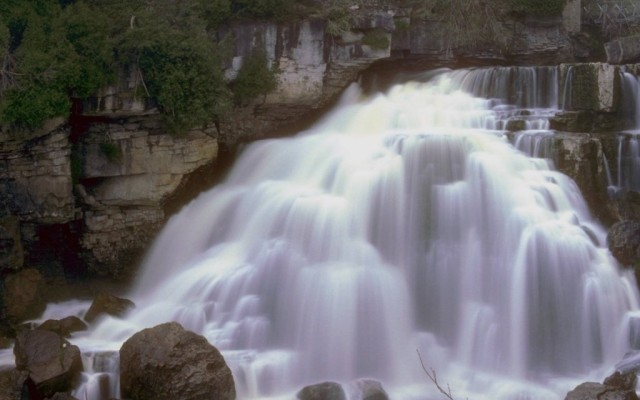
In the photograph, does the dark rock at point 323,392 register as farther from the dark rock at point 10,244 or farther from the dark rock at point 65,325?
the dark rock at point 10,244

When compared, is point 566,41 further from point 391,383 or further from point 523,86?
point 391,383

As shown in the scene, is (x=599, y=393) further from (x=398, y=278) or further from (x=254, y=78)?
(x=254, y=78)

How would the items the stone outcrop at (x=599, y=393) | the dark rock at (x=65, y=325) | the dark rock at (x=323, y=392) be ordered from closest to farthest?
the stone outcrop at (x=599, y=393) → the dark rock at (x=323, y=392) → the dark rock at (x=65, y=325)

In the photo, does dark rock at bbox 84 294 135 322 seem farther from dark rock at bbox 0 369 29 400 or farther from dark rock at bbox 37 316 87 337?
dark rock at bbox 0 369 29 400

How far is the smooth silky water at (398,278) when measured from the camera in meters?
10.5

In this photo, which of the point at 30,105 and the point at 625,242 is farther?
the point at 30,105

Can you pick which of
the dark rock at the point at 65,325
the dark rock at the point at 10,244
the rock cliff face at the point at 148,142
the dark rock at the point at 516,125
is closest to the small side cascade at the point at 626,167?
the rock cliff face at the point at 148,142

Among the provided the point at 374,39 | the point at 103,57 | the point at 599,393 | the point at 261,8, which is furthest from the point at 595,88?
the point at 103,57

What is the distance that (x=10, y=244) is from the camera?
1287 cm

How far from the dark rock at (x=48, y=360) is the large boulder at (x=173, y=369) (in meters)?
0.76

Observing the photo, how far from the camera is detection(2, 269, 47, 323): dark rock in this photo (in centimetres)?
1264

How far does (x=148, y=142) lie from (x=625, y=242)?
334 inches

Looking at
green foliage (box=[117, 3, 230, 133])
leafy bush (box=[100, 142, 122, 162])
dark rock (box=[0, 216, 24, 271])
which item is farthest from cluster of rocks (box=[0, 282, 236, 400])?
green foliage (box=[117, 3, 230, 133])

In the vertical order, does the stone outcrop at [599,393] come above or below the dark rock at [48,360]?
above
